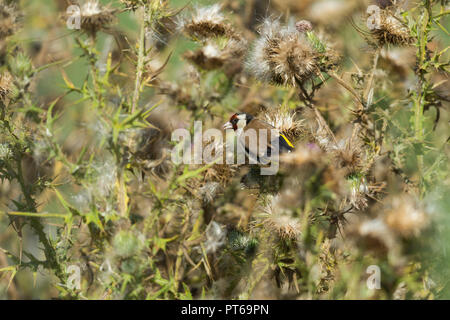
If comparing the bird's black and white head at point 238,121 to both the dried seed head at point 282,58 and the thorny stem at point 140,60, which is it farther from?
the thorny stem at point 140,60

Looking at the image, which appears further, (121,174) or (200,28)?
(200,28)

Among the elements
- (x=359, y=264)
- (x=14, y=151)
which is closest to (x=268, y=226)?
(x=359, y=264)

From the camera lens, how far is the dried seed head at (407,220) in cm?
83

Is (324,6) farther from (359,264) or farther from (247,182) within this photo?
(359,264)

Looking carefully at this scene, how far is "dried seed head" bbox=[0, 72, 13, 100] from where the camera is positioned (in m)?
1.15

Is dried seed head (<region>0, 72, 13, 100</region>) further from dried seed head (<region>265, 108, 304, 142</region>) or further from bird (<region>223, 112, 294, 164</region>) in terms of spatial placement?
dried seed head (<region>265, 108, 304, 142</region>)

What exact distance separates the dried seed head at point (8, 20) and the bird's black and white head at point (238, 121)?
58 cm

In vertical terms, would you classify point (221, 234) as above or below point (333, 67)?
below

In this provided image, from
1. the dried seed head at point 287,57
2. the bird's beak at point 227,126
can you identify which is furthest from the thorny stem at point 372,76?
the bird's beak at point 227,126

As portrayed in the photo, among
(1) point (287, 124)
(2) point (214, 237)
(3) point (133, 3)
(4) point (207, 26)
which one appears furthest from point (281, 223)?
(3) point (133, 3)

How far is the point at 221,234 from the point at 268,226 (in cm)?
13

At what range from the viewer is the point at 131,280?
3.06 feet

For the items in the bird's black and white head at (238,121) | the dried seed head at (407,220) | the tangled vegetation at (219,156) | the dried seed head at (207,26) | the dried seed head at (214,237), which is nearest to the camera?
the dried seed head at (407,220)

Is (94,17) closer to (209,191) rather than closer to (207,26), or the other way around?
(207,26)
